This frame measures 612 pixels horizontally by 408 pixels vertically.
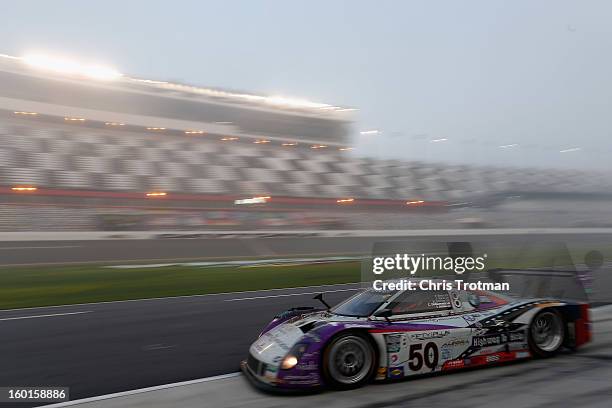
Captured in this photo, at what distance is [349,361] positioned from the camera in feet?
17.4

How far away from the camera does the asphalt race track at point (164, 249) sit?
68.4ft

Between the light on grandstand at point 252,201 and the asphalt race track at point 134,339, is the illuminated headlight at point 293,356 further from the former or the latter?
the light on grandstand at point 252,201

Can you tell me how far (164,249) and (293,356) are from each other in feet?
63.1

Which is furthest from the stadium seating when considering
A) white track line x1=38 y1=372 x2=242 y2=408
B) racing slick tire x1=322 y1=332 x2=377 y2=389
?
racing slick tire x1=322 y1=332 x2=377 y2=389

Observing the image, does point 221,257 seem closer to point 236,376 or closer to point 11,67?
point 236,376

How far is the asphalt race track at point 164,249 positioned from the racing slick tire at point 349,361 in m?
17.0

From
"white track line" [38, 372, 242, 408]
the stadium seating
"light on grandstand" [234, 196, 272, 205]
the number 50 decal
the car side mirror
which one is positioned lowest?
"white track line" [38, 372, 242, 408]

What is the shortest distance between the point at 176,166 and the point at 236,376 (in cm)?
3490

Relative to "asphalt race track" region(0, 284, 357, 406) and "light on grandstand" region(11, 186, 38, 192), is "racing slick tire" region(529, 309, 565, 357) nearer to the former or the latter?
"asphalt race track" region(0, 284, 357, 406)

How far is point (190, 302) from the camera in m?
11.5

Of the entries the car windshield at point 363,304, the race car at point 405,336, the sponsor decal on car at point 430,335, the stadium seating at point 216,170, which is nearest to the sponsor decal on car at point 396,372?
the race car at point 405,336

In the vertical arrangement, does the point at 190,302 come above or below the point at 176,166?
below

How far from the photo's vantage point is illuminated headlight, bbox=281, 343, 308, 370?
5.07m

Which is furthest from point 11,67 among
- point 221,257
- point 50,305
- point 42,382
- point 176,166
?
point 42,382
